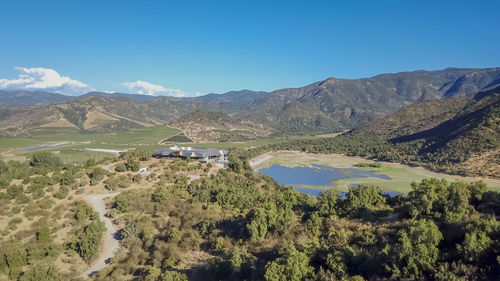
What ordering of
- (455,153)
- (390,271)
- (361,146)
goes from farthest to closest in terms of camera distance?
1. (361,146)
2. (455,153)
3. (390,271)

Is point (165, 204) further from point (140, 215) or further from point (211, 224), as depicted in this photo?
point (211, 224)

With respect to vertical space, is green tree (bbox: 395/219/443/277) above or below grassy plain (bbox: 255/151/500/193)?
above

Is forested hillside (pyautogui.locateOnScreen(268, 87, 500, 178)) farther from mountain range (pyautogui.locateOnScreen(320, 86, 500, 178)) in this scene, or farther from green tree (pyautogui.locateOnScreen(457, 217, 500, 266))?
green tree (pyautogui.locateOnScreen(457, 217, 500, 266))

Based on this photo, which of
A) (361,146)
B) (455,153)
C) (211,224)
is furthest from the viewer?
(361,146)

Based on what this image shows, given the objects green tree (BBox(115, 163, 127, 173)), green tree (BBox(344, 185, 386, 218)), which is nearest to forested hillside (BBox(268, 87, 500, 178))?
green tree (BBox(344, 185, 386, 218))

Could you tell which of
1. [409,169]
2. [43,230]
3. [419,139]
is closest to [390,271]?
[43,230]

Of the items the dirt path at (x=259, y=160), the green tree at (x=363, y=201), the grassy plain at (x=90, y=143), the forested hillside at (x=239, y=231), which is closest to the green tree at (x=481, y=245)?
the forested hillside at (x=239, y=231)
